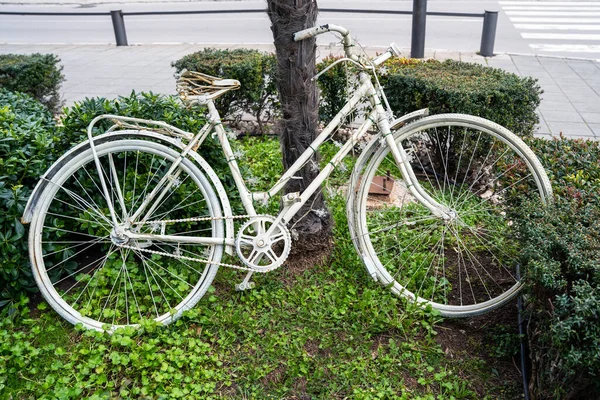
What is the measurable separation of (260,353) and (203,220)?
819 mm

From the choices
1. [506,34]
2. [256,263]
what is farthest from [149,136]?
[506,34]

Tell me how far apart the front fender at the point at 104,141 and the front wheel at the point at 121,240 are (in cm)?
2

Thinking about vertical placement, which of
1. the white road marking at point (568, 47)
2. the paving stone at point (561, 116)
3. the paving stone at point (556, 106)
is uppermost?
the white road marking at point (568, 47)

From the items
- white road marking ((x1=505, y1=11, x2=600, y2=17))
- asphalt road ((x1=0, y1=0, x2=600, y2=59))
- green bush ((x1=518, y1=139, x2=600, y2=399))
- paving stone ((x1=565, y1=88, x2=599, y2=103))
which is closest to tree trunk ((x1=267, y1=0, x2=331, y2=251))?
green bush ((x1=518, y1=139, x2=600, y2=399))

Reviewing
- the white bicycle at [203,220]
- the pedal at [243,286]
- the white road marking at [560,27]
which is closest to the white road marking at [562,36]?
the white road marking at [560,27]

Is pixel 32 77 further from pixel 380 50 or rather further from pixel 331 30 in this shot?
pixel 380 50

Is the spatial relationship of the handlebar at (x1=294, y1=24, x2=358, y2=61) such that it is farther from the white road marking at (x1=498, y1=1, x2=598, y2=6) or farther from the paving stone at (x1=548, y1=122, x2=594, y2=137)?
the white road marking at (x1=498, y1=1, x2=598, y2=6)

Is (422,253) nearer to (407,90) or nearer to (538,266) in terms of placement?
(538,266)

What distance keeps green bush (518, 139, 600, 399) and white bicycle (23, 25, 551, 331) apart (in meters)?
0.23

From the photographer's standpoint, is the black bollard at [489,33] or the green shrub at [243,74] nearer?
the green shrub at [243,74]

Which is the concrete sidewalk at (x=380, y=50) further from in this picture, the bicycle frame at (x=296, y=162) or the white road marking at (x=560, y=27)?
the bicycle frame at (x=296, y=162)

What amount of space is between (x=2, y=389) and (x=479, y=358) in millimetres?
2410

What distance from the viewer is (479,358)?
9.53 feet

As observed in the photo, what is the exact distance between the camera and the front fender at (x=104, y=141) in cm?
293
